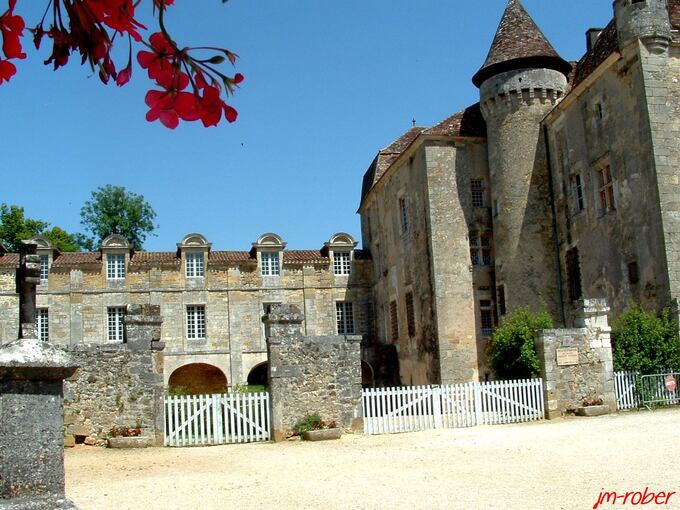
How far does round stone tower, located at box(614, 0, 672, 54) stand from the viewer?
20188mm

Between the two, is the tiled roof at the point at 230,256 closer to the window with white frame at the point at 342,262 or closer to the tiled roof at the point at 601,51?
the window with white frame at the point at 342,262

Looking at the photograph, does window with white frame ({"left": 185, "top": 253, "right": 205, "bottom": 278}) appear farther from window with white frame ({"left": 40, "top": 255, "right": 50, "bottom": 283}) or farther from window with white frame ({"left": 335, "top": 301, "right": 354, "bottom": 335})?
window with white frame ({"left": 335, "top": 301, "right": 354, "bottom": 335})

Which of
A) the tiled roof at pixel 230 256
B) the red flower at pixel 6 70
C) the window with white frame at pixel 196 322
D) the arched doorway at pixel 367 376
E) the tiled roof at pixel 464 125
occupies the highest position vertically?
the tiled roof at pixel 464 125

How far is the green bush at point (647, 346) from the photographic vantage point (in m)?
18.0

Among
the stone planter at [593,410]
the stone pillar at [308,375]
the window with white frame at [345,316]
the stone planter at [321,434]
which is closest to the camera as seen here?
the stone planter at [321,434]

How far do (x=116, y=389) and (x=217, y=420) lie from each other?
6.50 feet

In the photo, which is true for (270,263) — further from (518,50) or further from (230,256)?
(518,50)

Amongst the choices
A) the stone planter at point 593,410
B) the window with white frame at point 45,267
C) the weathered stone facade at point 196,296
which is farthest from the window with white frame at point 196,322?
the stone planter at point 593,410

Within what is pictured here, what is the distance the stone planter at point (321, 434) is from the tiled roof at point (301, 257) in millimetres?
19900

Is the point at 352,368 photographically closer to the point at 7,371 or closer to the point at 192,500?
the point at 192,500

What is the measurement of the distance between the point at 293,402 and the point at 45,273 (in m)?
21.2

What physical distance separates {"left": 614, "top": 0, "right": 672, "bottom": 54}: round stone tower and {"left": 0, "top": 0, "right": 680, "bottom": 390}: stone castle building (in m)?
0.05

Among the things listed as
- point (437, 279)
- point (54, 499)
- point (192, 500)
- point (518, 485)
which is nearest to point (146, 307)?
point (192, 500)

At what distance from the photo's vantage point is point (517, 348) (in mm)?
19000
